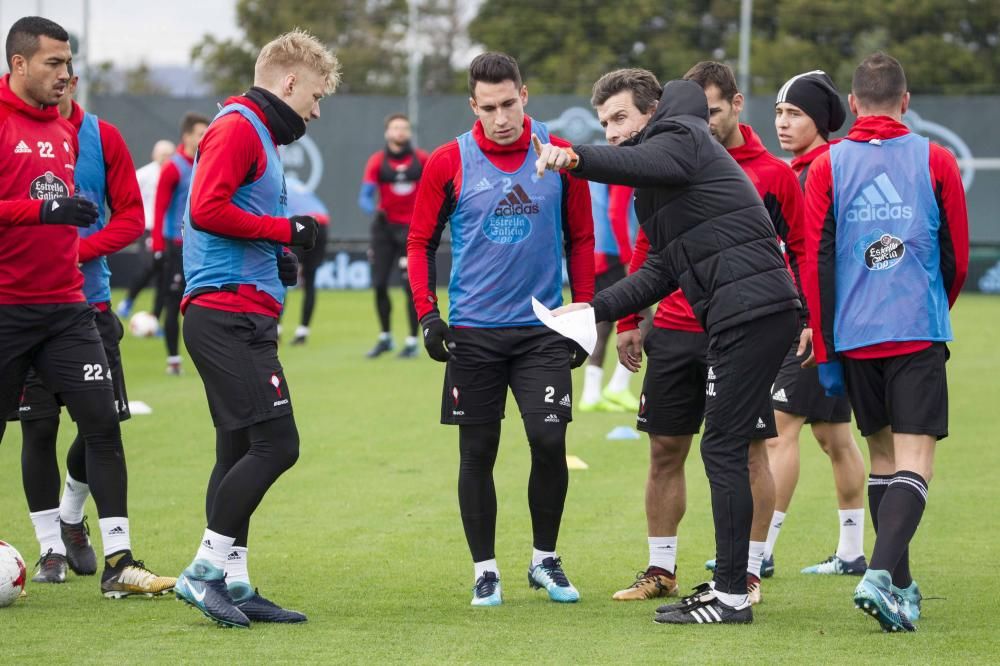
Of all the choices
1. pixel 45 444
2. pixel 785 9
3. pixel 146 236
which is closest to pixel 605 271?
pixel 45 444

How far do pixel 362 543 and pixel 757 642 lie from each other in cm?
254

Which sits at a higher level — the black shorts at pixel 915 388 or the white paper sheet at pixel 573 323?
the white paper sheet at pixel 573 323

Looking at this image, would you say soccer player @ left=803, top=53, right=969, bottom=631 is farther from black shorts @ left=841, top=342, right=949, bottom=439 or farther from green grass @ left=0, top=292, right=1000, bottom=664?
green grass @ left=0, top=292, right=1000, bottom=664

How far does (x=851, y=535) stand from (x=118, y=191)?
12.2 ft

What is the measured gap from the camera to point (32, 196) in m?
5.95

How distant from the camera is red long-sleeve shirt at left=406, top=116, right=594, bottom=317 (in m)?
6.07

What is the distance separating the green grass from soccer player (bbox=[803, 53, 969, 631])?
58 centimetres

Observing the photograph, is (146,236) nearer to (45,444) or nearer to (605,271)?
(605,271)

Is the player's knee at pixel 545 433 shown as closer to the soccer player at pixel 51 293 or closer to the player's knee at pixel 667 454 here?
the player's knee at pixel 667 454

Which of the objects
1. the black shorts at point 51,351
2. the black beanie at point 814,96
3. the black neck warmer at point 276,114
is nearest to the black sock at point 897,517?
the black beanie at point 814,96

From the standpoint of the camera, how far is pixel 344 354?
16250 mm

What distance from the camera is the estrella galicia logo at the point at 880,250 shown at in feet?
18.1

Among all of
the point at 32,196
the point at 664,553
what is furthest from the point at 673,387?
the point at 32,196

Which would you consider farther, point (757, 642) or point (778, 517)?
point (778, 517)
